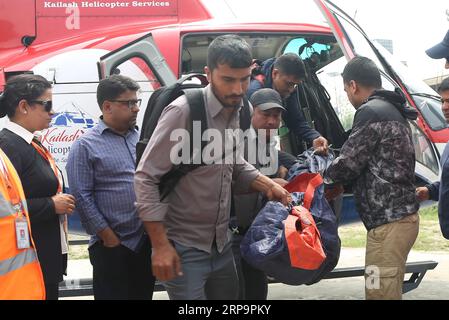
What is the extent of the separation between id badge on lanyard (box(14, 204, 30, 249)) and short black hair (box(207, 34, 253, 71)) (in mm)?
994

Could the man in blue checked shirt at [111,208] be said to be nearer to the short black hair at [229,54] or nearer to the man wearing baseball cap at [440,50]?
the short black hair at [229,54]

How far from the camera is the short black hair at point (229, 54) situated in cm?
249

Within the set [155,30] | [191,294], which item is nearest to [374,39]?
[155,30]

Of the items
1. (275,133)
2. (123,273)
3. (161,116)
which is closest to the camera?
(161,116)

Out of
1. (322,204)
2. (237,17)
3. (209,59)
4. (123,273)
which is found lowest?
(123,273)

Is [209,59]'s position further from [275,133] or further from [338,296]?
[338,296]

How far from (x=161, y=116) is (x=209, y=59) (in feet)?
1.05

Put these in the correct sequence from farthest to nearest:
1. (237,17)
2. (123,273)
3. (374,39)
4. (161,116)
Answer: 1. (237,17)
2. (374,39)
3. (123,273)
4. (161,116)

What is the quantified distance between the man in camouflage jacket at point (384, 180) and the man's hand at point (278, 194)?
1.94ft

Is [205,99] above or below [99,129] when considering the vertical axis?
above

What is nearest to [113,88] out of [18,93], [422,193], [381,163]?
[18,93]

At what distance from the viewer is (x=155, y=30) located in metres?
5.02

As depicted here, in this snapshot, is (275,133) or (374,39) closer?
(275,133)

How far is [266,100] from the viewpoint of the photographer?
357cm
